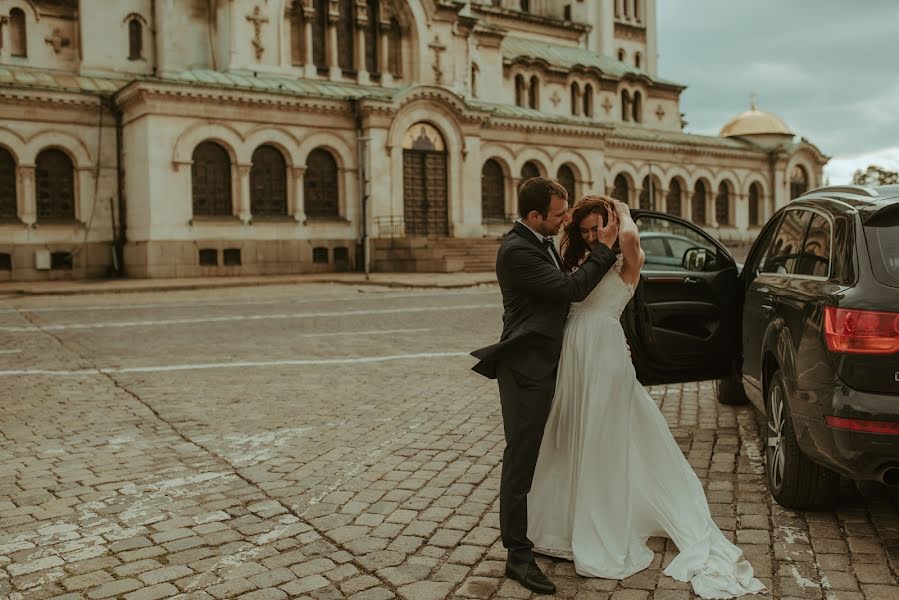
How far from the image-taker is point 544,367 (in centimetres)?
461

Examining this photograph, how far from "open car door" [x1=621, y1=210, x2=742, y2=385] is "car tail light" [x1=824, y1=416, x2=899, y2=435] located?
8.12 feet

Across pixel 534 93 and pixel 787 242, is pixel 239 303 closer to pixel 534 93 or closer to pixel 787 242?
pixel 787 242

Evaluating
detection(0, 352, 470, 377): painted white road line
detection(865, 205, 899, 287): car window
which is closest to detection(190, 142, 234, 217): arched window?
detection(0, 352, 470, 377): painted white road line

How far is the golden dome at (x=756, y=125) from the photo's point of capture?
2267 inches

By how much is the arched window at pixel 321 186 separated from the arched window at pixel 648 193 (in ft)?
70.0

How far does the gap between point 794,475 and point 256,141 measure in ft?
98.8

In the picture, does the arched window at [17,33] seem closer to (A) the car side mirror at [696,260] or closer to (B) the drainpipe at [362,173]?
(B) the drainpipe at [362,173]

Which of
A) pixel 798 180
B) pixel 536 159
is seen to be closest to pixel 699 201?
pixel 798 180

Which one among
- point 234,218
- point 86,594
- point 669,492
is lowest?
point 86,594

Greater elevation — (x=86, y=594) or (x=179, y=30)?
(x=179, y=30)

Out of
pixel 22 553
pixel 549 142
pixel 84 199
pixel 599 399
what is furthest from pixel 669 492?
pixel 549 142

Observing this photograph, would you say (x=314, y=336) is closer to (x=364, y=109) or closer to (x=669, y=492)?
(x=669, y=492)

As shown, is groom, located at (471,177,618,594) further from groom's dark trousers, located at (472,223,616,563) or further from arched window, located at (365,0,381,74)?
arched window, located at (365,0,381,74)

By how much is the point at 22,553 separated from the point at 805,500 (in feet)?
15.2
